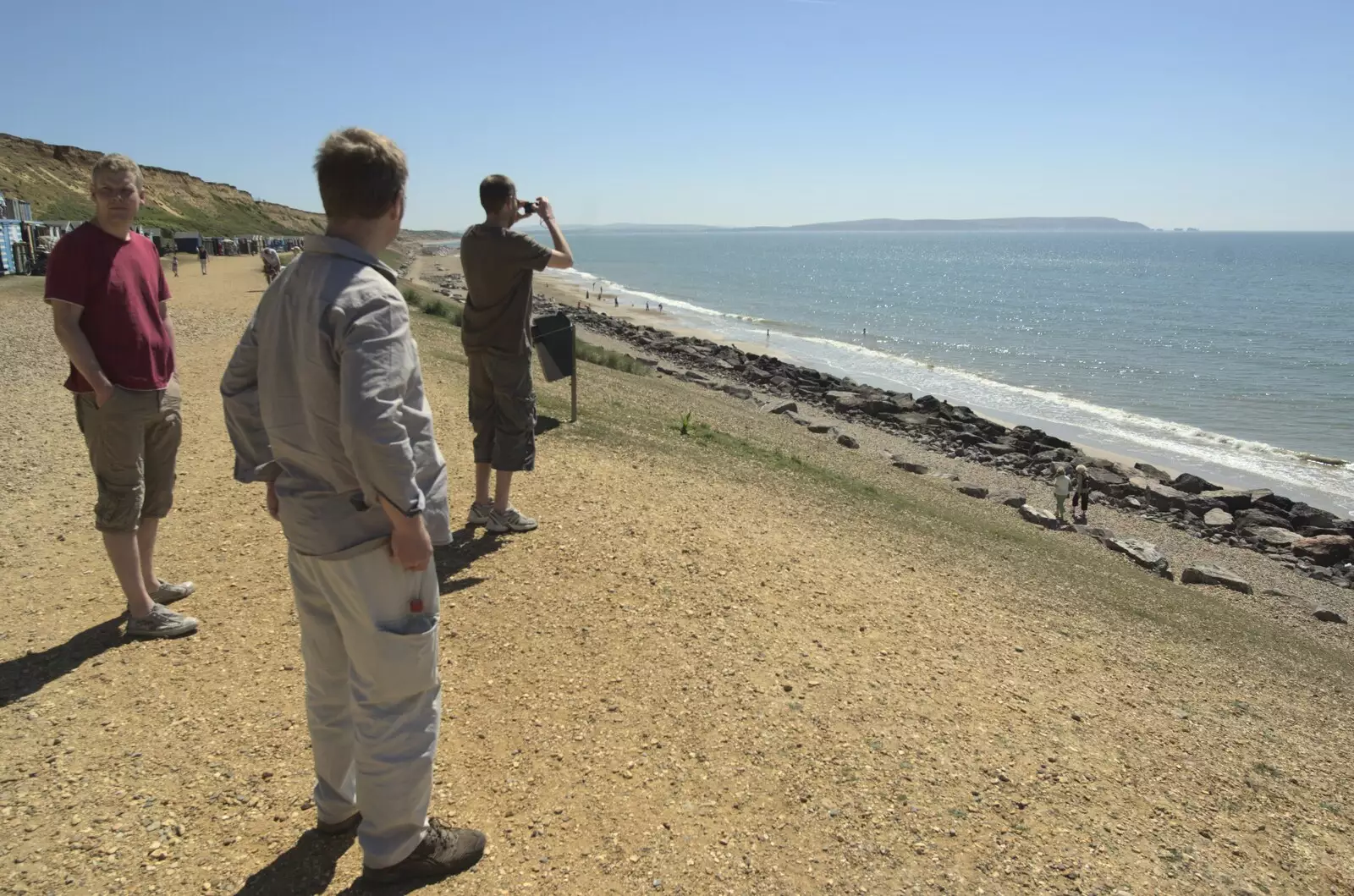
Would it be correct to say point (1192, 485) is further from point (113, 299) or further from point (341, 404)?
point (341, 404)

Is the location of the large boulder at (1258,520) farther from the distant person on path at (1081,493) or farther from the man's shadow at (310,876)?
the man's shadow at (310,876)

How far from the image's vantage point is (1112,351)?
41.9 metres

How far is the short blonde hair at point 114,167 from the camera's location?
3.97 meters

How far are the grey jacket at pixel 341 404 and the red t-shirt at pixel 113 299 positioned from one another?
1.85 m

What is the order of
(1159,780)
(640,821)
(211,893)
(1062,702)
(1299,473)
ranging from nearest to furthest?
(211,893)
(640,821)
(1159,780)
(1062,702)
(1299,473)

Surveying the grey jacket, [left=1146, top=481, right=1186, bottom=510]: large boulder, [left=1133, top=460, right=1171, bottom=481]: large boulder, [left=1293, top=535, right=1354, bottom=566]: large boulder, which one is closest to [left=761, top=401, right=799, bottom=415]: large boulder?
[left=1146, top=481, right=1186, bottom=510]: large boulder

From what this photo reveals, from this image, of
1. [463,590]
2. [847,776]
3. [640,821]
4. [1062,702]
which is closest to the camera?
[640,821]

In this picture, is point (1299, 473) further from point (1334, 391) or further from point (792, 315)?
point (792, 315)

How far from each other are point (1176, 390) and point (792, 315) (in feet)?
92.7

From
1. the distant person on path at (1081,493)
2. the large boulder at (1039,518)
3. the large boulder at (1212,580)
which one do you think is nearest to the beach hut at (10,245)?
the large boulder at (1039,518)

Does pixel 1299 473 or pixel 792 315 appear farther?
pixel 792 315

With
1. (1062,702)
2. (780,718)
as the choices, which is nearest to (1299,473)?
(1062,702)

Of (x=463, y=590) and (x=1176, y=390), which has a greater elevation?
(x=463, y=590)

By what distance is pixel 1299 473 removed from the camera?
20750 mm
